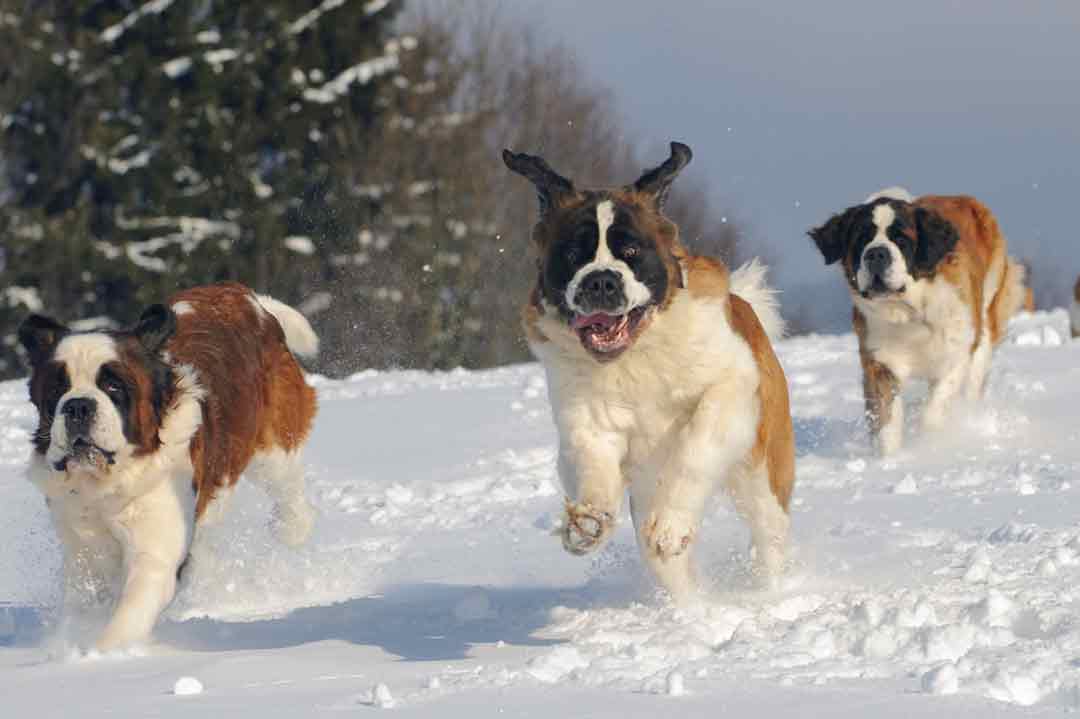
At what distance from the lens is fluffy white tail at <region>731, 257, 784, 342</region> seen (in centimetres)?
686

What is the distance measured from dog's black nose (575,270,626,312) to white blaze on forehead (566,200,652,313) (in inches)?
0.6

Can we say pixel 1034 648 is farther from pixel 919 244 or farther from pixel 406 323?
pixel 406 323

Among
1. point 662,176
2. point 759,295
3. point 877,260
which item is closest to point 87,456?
point 662,176

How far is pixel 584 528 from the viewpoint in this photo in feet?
18.1

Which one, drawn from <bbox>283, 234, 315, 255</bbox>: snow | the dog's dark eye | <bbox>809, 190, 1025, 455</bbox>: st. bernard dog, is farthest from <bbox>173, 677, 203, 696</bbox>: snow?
<bbox>283, 234, 315, 255</bbox>: snow

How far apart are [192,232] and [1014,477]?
891 inches

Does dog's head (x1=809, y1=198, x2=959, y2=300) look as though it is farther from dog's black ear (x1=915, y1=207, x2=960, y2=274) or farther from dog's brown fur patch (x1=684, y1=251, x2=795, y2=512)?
dog's brown fur patch (x1=684, y1=251, x2=795, y2=512)

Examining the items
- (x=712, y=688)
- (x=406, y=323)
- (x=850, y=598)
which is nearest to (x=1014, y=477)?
(x=850, y=598)

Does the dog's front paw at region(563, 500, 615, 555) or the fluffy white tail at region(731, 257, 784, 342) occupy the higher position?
the fluffy white tail at region(731, 257, 784, 342)

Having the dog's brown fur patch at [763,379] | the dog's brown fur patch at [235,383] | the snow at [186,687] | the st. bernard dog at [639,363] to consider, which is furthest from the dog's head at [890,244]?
the snow at [186,687]

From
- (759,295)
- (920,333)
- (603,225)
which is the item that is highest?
(603,225)

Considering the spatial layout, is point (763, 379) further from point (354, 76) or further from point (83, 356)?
point (354, 76)

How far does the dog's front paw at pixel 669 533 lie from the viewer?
5699 millimetres

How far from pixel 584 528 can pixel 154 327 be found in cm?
180
